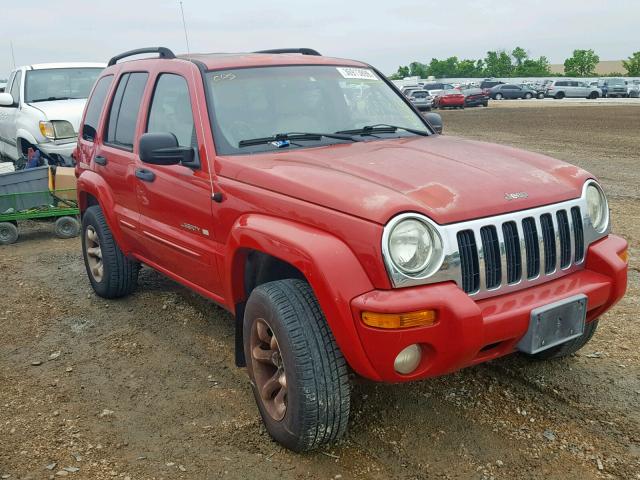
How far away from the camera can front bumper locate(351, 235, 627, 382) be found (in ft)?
8.81

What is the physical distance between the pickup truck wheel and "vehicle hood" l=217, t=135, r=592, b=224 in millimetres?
468

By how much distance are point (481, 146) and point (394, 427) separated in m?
1.68

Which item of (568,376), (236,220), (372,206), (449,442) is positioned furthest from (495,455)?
(236,220)

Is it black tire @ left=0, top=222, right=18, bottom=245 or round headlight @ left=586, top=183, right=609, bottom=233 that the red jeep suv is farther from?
black tire @ left=0, top=222, right=18, bottom=245

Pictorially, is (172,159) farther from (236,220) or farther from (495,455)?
(495,455)

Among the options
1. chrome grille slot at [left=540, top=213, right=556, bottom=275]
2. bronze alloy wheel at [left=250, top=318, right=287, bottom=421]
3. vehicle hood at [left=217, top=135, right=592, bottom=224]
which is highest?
vehicle hood at [left=217, top=135, right=592, bottom=224]

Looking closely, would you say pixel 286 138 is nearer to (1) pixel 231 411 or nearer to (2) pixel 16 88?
(1) pixel 231 411

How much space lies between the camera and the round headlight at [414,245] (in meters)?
2.76

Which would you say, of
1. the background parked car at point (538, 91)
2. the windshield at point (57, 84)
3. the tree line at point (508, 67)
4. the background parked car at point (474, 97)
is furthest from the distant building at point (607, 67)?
the windshield at point (57, 84)

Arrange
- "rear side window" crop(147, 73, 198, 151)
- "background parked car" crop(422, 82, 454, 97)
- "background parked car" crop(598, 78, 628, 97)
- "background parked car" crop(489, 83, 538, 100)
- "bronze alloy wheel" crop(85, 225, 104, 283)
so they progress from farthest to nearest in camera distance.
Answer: "background parked car" crop(489, 83, 538, 100)
"background parked car" crop(598, 78, 628, 97)
"background parked car" crop(422, 82, 454, 97)
"bronze alloy wheel" crop(85, 225, 104, 283)
"rear side window" crop(147, 73, 198, 151)

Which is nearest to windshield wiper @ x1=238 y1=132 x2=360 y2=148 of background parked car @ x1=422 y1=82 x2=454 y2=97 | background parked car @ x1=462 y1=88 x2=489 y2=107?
background parked car @ x1=462 y1=88 x2=489 y2=107

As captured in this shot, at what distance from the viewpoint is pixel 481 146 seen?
154 inches

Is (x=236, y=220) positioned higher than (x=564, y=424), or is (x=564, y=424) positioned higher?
(x=236, y=220)

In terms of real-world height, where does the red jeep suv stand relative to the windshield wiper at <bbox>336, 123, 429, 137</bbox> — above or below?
below
